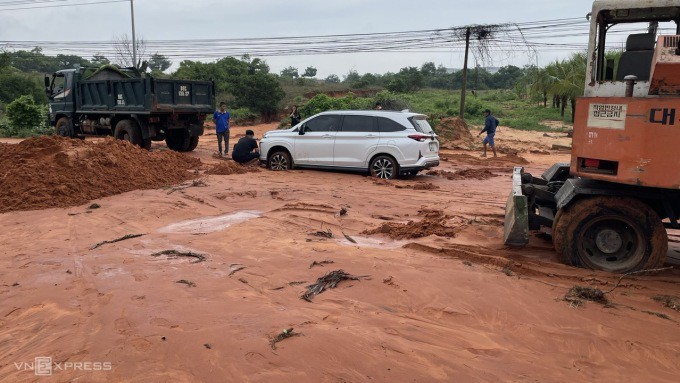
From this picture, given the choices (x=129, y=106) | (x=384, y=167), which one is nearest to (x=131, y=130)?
(x=129, y=106)

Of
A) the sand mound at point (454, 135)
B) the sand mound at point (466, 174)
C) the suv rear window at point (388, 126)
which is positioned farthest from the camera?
the sand mound at point (454, 135)

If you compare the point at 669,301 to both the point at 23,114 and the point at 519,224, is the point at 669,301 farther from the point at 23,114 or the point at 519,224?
the point at 23,114

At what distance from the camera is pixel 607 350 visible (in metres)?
4.02

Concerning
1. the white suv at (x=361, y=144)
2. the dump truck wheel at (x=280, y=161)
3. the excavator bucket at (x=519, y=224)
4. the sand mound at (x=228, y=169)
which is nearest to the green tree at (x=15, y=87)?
the sand mound at (x=228, y=169)

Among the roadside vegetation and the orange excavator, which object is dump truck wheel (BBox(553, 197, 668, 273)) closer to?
the orange excavator

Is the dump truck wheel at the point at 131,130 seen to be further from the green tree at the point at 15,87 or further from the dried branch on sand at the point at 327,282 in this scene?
the green tree at the point at 15,87

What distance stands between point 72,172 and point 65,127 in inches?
370

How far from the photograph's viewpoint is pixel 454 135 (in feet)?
72.7

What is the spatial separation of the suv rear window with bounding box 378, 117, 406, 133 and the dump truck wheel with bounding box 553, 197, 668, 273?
655 centimetres

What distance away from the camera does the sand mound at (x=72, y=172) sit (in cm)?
947

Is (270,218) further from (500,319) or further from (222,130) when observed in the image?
(222,130)

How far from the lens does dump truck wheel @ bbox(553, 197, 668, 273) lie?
5.63 m

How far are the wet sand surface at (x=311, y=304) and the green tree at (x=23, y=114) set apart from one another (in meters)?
20.1

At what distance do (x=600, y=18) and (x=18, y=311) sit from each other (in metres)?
6.51
